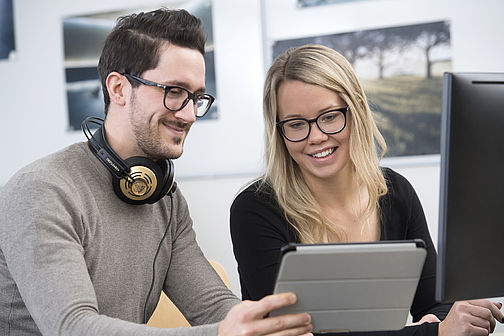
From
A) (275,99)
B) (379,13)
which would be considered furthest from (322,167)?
(379,13)

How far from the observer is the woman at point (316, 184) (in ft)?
4.75

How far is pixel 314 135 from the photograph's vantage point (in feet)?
4.70

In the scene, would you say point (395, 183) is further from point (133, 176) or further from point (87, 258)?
point (87, 258)

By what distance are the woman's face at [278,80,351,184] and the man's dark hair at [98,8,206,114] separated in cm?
26

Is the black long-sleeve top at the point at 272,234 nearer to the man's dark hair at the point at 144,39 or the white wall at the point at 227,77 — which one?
the man's dark hair at the point at 144,39

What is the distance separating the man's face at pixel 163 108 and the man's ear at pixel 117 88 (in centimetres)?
3

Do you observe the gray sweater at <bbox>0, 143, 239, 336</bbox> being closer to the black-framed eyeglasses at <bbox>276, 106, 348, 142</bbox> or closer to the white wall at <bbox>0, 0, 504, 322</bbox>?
the black-framed eyeglasses at <bbox>276, 106, 348, 142</bbox>

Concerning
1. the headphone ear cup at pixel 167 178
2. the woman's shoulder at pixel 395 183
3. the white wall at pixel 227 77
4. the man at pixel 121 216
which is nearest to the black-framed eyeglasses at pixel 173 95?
the man at pixel 121 216

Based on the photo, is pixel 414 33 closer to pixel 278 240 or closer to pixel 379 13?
pixel 379 13

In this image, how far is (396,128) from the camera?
7.73ft

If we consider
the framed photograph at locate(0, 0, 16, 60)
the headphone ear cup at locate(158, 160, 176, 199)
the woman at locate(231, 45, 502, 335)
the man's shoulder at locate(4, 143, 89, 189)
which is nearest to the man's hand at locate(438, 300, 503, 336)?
the woman at locate(231, 45, 502, 335)

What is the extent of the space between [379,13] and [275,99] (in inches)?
42.5

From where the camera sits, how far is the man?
3.37 feet

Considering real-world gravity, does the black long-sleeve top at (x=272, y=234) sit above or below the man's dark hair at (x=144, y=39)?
below
